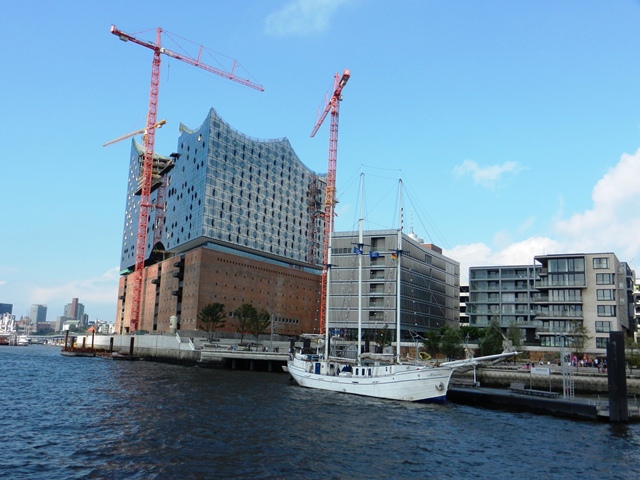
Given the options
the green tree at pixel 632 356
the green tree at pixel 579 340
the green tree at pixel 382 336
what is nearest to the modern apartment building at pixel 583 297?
the green tree at pixel 579 340

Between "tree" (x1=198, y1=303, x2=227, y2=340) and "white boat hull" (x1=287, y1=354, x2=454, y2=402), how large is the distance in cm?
6607

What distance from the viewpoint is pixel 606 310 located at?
112 m

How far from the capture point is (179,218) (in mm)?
168750

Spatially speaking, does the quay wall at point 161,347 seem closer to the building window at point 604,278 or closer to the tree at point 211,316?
the tree at point 211,316

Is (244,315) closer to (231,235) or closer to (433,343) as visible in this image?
(231,235)

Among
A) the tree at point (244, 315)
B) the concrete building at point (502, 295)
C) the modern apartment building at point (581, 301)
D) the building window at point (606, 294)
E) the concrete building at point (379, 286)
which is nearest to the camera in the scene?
the modern apartment building at point (581, 301)

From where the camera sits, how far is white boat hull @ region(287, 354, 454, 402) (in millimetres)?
59406

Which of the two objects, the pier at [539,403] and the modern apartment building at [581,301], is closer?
the pier at [539,403]

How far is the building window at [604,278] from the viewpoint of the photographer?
112m

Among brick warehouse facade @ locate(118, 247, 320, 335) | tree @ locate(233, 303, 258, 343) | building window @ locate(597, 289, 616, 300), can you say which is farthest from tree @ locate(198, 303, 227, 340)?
building window @ locate(597, 289, 616, 300)

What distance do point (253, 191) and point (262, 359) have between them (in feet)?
252

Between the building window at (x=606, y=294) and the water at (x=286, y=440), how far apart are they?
69.6 meters

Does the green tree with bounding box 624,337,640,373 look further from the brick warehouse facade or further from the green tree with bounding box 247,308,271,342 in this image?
the brick warehouse facade

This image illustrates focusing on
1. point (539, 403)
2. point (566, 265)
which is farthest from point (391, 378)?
point (566, 265)
